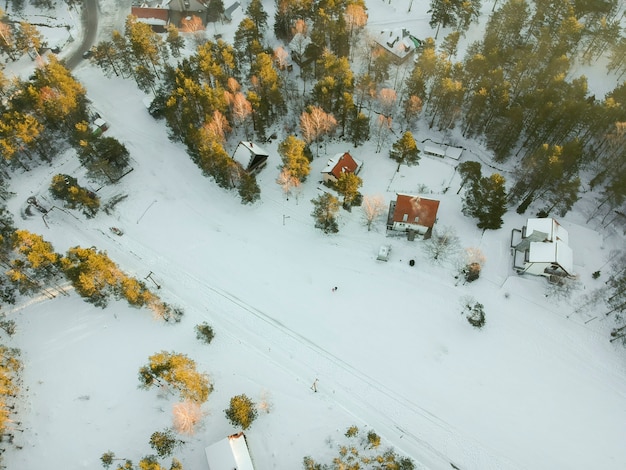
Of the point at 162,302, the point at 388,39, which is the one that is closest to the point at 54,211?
the point at 162,302

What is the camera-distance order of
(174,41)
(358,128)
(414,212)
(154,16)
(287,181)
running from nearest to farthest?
(414,212) → (287,181) → (358,128) → (174,41) → (154,16)

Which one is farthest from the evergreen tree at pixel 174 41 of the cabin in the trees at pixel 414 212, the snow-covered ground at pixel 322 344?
the cabin in the trees at pixel 414 212

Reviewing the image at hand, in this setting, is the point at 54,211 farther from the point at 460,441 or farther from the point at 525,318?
the point at 525,318

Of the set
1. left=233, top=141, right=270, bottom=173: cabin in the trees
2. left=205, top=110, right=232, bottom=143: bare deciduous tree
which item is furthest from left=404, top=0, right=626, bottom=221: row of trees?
left=205, top=110, right=232, bottom=143: bare deciduous tree

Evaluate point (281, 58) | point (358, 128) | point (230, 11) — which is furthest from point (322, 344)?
point (230, 11)

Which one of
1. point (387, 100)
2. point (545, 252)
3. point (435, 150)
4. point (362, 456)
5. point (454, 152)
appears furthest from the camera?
point (387, 100)

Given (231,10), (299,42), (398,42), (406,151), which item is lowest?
(406,151)

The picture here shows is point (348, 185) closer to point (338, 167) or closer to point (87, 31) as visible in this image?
point (338, 167)
